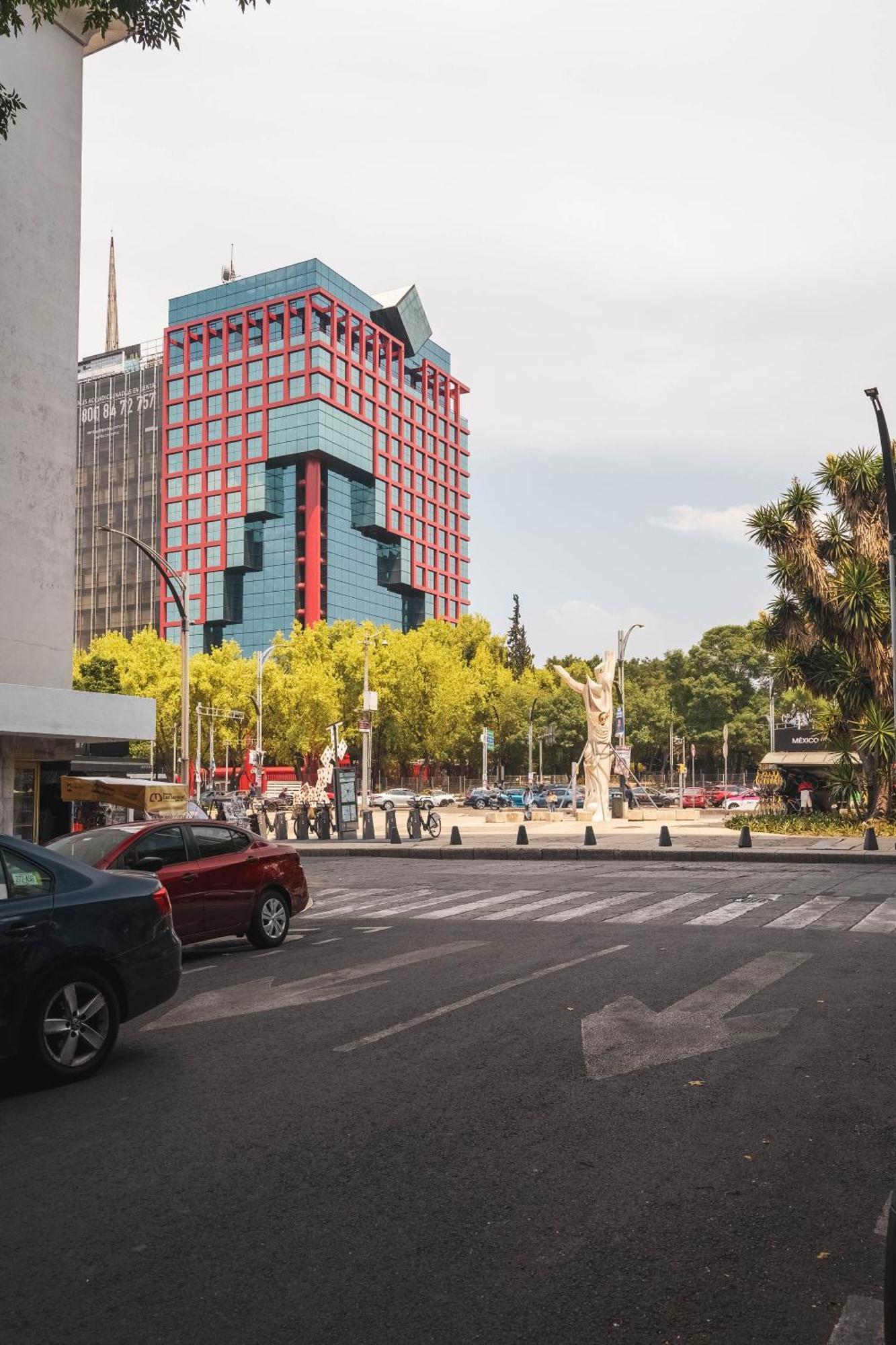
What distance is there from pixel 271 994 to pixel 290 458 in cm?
10403

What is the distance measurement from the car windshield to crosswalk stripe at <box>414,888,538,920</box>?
4.84 m

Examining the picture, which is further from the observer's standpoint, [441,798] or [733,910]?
[441,798]

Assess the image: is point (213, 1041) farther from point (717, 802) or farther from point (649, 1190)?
point (717, 802)

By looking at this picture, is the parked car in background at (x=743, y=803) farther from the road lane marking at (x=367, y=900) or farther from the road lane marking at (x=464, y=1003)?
the road lane marking at (x=464, y=1003)

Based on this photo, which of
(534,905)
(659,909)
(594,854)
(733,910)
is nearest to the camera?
(733,910)

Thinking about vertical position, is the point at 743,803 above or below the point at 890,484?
below

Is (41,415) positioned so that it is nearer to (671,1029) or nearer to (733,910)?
(733,910)

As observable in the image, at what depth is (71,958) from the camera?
674 cm

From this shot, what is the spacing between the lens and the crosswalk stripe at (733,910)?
44.9 feet

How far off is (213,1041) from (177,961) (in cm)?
65

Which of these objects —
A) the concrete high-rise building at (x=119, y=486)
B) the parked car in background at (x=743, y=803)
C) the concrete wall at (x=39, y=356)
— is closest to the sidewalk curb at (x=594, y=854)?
the concrete wall at (x=39, y=356)

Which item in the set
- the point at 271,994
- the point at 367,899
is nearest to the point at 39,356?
the point at 367,899

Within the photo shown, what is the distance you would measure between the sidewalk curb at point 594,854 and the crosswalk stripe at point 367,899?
7244mm

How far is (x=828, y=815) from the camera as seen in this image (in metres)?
31.3
